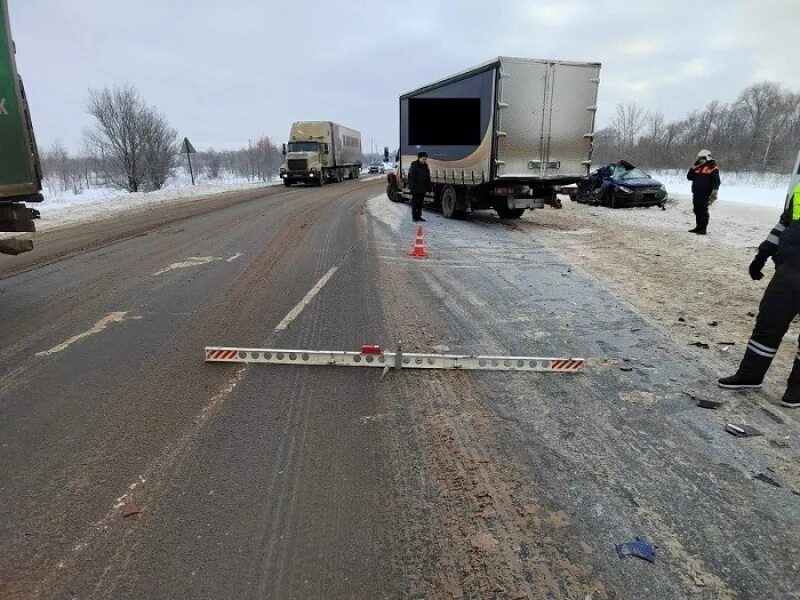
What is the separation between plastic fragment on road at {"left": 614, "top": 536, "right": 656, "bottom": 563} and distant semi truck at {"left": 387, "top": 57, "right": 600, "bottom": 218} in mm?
10190

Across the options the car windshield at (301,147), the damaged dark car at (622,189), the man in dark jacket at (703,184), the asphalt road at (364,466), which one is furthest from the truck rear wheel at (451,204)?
the car windshield at (301,147)

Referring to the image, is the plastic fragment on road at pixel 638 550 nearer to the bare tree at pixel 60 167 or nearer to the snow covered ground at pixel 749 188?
the snow covered ground at pixel 749 188

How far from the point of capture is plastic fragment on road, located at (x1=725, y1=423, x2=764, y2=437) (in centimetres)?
331

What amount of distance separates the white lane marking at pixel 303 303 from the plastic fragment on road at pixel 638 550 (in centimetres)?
382

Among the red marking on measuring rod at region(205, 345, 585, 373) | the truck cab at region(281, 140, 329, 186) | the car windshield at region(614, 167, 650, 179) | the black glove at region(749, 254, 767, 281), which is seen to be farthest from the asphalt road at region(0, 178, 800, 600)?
the truck cab at region(281, 140, 329, 186)

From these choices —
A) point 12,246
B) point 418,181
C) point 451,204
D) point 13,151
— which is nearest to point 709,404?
point 13,151

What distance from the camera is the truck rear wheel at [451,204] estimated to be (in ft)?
46.6

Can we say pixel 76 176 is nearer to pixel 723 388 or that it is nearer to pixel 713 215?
pixel 713 215

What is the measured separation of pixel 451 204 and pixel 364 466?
40.4 ft

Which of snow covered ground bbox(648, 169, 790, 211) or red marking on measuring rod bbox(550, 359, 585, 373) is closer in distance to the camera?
red marking on measuring rod bbox(550, 359, 585, 373)

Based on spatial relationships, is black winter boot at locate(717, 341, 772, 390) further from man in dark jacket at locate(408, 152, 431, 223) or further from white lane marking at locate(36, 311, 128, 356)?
man in dark jacket at locate(408, 152, 431, 223)

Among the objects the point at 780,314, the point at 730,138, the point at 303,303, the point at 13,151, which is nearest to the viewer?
the point at 780,314

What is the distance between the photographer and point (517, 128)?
11.4m

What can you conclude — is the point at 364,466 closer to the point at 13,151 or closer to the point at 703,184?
the point at 13,151
